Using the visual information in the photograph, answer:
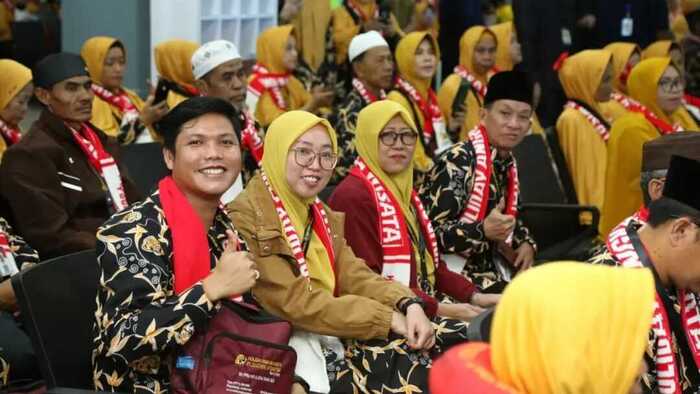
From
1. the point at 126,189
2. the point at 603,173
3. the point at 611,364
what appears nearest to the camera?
the point at 611,364

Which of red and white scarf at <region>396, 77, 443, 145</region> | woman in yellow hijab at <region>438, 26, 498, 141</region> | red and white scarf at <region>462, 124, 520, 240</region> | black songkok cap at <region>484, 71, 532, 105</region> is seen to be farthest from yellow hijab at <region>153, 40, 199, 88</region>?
red and white scarf at <region>462, 124, 520, 240</region>

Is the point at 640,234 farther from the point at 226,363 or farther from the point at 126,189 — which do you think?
the point at 126,189

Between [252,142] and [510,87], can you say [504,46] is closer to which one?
[252,142]

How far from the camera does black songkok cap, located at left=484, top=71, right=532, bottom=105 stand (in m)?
5.08

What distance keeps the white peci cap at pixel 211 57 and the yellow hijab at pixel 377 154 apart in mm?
1741

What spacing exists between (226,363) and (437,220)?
6.15ft

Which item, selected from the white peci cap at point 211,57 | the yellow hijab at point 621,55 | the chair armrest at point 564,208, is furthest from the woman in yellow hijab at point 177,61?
the yellow hijab at point 621,55

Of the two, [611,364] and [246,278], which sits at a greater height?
[611,364]

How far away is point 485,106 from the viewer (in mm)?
5168

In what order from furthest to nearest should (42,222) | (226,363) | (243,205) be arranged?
(42,222), (243,205), (226,363)

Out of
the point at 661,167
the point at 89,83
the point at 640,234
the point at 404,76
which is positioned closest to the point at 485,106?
the point at 661,167

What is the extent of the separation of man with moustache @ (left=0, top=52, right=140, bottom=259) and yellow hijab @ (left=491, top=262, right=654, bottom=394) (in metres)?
2.76

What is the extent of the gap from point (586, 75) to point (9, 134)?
135 inches

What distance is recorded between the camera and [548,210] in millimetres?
5793
